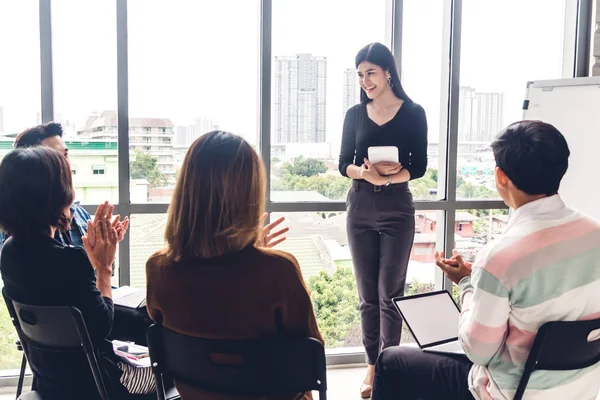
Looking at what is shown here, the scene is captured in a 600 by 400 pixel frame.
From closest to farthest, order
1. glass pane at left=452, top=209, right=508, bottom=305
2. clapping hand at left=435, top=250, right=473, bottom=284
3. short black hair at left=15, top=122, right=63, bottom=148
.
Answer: clapping hand at left=435, top=250, right=473, bottom=284 < short black hair at left=15, top=122, right=63, bottom=148 < glass pane at left=452, top=209, right=508, bottom=305

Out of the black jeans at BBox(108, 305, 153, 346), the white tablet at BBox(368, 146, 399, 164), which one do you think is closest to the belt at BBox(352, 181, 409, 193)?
the white tablet at BBox(368, 146, 399, 164)

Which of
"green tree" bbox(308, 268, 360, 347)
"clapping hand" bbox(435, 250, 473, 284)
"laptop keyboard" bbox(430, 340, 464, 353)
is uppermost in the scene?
"clapping hand" bbox(435, 250, 473, 284)

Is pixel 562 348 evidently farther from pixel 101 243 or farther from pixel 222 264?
pixel 101 243

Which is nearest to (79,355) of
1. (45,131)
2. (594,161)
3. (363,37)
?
(45,131)

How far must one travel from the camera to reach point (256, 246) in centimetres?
124

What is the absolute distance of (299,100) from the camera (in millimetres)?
3012

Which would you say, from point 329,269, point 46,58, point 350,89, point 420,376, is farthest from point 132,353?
point 350,89

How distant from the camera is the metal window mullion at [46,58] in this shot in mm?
2668

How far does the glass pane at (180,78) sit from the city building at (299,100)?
15cm

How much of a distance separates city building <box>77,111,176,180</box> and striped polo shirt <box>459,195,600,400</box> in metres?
2.03

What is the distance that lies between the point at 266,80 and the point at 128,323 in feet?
5.49

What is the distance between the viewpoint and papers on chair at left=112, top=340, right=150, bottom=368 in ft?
5.38

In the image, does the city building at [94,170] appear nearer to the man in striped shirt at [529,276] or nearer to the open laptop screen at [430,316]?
the open laptop screen at [430,316]

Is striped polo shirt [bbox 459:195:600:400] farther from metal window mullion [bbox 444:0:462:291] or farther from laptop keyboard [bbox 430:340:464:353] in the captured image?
metal window mullion [bbox 444:0:462:291]
